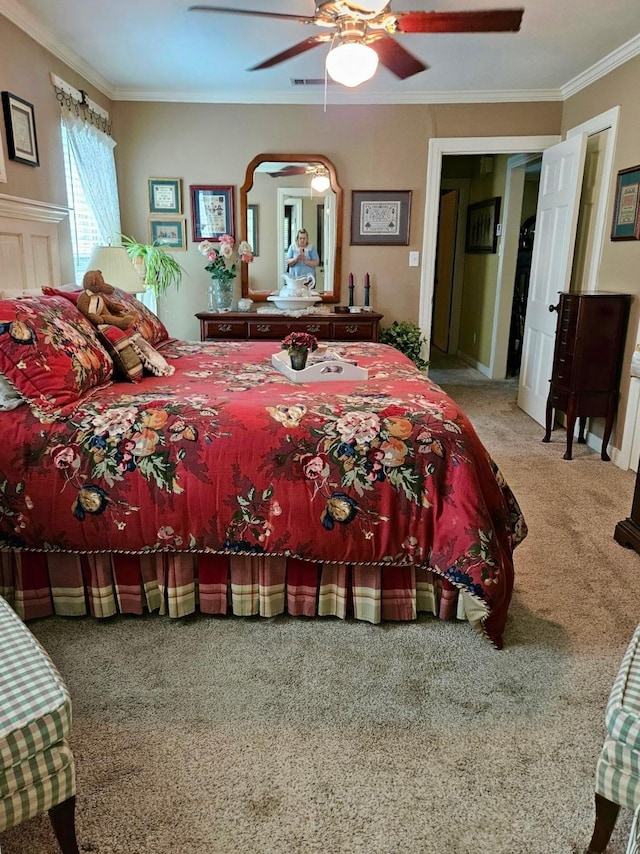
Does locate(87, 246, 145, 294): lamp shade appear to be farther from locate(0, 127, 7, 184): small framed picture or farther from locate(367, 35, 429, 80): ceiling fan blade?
locate(367, 35, 429, 80): ceiling fan blade

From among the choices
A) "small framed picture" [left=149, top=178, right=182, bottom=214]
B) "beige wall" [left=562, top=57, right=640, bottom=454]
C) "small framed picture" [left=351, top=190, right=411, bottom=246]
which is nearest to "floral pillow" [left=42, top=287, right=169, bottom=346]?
"small framed picture" [left=149, top=178, right=182, bottom=214]

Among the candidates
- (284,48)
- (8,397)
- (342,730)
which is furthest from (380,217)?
(342,730)

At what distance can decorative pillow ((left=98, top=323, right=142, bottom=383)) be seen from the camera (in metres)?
2.37

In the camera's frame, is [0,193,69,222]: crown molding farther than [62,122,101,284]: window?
No

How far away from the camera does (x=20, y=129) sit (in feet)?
10.3

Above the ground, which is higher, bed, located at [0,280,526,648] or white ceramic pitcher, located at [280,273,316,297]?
white ceramic pitcher, located at [280,273,316,297]

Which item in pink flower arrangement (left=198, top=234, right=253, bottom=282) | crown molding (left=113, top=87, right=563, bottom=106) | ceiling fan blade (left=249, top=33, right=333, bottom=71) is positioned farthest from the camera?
pink flower arrangement (left=198, top=234, right=253, bottom=282)

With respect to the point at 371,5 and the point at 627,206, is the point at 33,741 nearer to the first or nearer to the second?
the point at 371,5

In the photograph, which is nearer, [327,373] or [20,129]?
[327,373]

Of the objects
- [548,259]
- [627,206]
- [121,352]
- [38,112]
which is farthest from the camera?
[548,259]

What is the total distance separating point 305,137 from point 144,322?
2.57 metres

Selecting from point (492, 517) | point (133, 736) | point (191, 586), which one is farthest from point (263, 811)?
point (492, 517)

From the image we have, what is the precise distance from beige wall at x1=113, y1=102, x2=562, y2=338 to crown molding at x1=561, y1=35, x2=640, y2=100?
0.80 ft

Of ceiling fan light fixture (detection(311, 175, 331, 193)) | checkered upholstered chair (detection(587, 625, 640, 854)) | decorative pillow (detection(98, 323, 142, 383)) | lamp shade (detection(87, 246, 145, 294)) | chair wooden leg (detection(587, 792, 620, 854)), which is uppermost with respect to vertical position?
ceiling fan light fixture (detection(311, 175, 331, 193))
